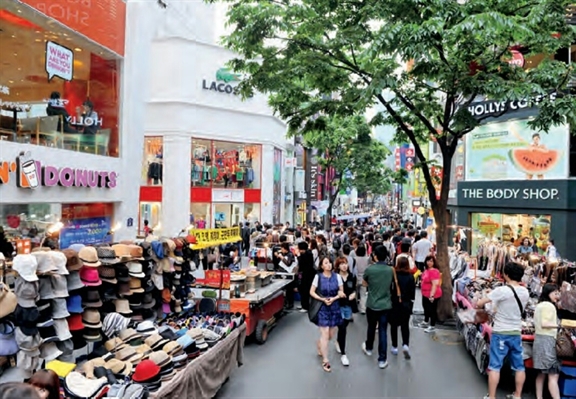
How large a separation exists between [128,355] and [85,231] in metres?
9.42

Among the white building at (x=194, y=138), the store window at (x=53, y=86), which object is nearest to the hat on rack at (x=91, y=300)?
the store window at (x=53, y=86)

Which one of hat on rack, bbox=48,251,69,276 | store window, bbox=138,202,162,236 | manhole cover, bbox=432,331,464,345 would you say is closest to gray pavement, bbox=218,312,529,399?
manhole cover, bbox=432,331,464,345

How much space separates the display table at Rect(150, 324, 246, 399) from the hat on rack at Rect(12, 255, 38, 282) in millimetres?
1544

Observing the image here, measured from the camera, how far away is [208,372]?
18.6ft

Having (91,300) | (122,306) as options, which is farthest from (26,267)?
(122,306)

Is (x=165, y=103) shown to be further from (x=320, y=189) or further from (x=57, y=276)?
(x=320, y=189)

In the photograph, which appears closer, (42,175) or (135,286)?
(135,286)

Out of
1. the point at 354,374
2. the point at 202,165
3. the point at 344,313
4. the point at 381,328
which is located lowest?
the point at 354,374

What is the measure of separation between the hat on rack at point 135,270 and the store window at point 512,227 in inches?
490

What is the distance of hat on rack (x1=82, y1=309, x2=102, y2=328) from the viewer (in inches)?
206

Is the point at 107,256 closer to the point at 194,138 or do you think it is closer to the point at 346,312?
the point at 346,312

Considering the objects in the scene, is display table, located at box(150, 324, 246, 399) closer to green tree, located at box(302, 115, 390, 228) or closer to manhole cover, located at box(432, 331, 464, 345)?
manhole cover, located at box(432, 331, 464, 345)

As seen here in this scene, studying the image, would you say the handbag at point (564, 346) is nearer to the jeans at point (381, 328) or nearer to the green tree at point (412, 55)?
the jeans at point (381, 328)

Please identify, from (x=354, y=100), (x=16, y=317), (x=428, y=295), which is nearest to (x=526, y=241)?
(x=428, y=295)
